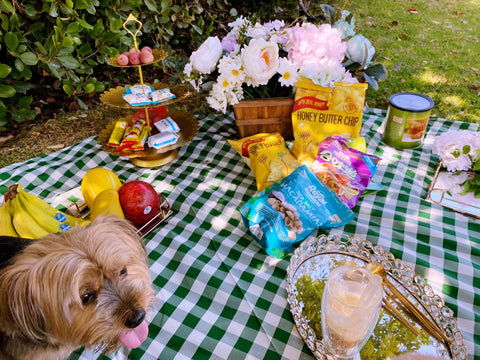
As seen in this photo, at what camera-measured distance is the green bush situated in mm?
2277

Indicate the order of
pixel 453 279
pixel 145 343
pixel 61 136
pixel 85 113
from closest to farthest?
pixel 145 343 < pixel 453 279 < pixel 61 136 < pixel 85 113

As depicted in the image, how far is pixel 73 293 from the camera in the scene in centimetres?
94

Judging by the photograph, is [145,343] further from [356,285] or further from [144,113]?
[144,113]

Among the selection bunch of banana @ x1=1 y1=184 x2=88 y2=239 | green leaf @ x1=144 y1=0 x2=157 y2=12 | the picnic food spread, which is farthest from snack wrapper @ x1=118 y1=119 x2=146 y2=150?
green leaf @ x1=144 y1=0 x2=157 y2=12

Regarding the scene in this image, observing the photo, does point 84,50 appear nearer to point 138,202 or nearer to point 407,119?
point 138,202

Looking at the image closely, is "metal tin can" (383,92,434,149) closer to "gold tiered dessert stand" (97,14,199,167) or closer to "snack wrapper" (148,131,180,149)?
"gold tiered dessert stand" (97,14,199,167)

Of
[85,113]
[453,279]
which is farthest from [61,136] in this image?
[453,279]

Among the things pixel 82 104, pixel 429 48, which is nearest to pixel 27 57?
pixel 82 104

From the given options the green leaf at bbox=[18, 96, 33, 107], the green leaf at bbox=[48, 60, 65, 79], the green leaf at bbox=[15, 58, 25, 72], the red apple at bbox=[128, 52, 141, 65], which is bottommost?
the green leaf at bbox=[18, 96, 33, 107]

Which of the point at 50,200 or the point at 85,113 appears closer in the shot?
the point at 50,200

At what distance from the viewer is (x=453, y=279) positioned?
4.66ft

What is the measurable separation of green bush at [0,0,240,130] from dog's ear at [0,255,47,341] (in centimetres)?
172

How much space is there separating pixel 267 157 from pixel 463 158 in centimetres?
102

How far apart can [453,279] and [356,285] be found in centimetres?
70
